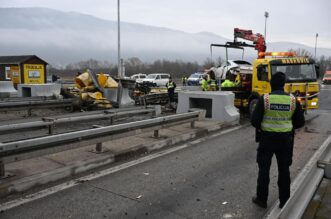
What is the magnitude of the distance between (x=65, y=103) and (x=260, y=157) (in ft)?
37.7

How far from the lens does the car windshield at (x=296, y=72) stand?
1248 centimetres

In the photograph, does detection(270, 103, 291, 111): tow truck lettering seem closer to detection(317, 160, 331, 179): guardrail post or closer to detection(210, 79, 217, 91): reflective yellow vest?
detection(317, 160, 331, 179): guardrail post

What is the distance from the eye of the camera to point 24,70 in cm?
2369

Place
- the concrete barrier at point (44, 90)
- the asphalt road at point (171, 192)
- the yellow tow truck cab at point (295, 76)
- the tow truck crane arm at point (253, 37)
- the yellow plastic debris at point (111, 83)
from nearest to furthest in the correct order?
the asphalt road at point (171, 192) → the yellow tow truck cab at point (295, 76) → the yellow plastic debris at point (111, 83) → the concrete barrier at point (44, 90) → the tow truck crane arm at point (253, 37)

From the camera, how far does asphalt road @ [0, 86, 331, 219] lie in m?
4.62

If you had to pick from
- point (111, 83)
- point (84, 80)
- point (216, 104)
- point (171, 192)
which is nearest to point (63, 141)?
point (171, 192)

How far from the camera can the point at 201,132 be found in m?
9.89

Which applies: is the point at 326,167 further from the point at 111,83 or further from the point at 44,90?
the point at 44,90

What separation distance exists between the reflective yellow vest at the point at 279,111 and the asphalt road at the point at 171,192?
3.84ft

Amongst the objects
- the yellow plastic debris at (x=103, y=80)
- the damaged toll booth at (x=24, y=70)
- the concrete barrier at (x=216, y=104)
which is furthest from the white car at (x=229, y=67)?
the damaged toll booth at (x=24, y=70)

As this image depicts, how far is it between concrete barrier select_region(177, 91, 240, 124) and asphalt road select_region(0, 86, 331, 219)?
3.63 meters

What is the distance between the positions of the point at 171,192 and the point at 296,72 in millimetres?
8952

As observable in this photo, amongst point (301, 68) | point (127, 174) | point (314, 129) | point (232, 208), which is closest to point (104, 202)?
point (127, 174)

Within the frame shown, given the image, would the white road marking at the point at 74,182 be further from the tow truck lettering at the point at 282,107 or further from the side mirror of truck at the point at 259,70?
the side mirror of truck at the point at 259,70
